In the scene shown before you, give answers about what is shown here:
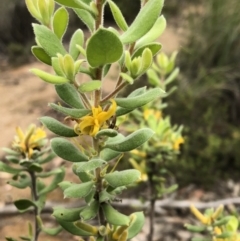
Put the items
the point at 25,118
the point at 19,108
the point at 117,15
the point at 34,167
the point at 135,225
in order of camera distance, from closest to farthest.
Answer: the point at 117,15 → the point at 135,225 → the point at 34,167 → the point at 25,118 → the point at 19,108

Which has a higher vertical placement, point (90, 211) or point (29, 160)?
point (29, 160)

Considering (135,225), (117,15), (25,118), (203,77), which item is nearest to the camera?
(117,15)

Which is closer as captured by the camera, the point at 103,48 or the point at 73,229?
the point at 103,48

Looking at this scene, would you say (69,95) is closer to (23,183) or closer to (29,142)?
(29,142)

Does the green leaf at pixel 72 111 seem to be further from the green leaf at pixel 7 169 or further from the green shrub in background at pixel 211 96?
the green shrub in background at pixel 211 96

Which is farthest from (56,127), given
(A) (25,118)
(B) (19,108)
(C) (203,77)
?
(C) (203,77)

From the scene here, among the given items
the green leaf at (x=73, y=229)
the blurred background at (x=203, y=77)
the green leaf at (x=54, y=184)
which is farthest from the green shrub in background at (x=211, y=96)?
the green leaf at (x=73, y=229)

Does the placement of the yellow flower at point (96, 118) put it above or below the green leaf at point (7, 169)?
below

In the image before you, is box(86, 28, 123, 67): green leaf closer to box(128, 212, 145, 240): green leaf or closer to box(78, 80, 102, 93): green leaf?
box(78, 80, 102, 93): green leaf
